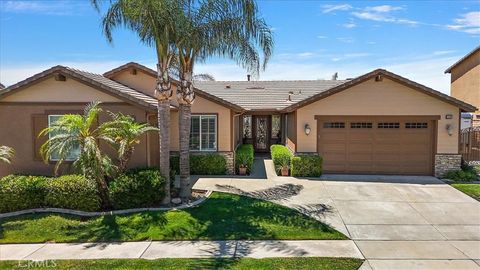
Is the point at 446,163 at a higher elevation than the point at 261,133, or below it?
below

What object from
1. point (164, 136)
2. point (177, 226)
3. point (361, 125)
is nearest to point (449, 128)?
point (361, 125)

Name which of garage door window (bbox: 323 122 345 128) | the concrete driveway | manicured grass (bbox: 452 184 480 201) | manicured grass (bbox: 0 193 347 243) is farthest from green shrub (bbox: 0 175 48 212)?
manicured grass (bbox: 452 184 480 201)

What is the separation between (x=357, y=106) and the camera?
15711 millimetres

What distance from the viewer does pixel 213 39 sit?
11.0 meters

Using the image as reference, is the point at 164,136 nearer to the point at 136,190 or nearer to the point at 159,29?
the point at 136,190

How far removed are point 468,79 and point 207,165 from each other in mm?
24197

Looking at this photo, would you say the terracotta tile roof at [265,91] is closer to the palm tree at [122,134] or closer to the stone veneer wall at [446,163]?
the stone veneer wall at [446,163]

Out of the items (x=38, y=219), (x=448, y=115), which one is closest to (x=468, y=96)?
(x=448, y=115)

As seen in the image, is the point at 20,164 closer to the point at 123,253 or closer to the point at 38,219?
the point at 38,219

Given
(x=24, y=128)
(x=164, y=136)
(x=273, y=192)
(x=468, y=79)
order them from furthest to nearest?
1. (x=468, y=79)
2. (x=24, y=128)
3. (x=273, y=192)
4. (x=164, y=136)

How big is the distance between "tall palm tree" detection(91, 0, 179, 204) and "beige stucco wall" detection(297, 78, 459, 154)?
24.3 ft

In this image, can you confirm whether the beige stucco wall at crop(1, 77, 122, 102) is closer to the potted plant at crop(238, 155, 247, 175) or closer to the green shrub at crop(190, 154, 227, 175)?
the green shrub at crop(190, 154, 227, 175)

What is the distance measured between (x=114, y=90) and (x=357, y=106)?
10480 millimetres

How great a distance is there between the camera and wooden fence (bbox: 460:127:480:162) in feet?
62.4
